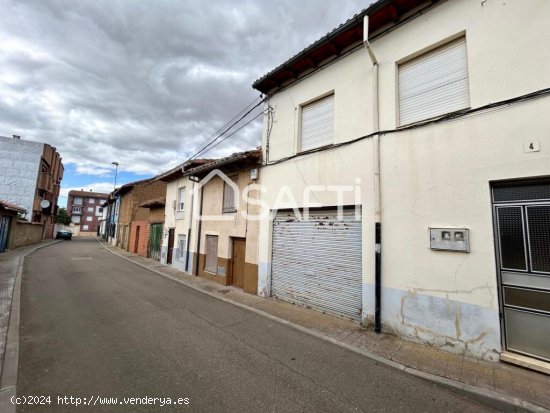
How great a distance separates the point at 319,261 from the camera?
6652 mm

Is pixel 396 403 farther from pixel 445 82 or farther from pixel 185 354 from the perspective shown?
pixel 445 82

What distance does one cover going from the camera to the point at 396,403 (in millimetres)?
3148

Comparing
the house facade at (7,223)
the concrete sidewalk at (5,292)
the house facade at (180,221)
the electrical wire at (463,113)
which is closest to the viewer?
the electrical wire at (463,113)

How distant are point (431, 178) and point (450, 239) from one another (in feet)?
3.69

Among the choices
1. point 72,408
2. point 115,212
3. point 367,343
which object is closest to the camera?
point 72,408

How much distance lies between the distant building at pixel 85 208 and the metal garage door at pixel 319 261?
72.0m

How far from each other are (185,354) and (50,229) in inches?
1623

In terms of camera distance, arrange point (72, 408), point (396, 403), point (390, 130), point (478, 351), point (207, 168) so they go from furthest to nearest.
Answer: point (207, 168), point (390, 130), point (478, 351), point (396, 403), point (72, 408)

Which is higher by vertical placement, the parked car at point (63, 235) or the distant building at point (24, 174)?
the distant building at point (24, 174)

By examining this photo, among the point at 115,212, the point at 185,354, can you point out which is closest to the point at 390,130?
the point at 185,354

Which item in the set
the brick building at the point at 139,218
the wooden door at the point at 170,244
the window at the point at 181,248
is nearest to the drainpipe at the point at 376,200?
the window at the point at 181,248

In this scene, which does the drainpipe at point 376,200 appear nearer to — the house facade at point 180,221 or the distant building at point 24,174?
the house facade at point 180,221

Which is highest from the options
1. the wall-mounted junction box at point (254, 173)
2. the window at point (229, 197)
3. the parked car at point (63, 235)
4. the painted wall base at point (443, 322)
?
the wall-mounted junction box at point (254, 173)

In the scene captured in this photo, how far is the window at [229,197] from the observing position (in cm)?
968
